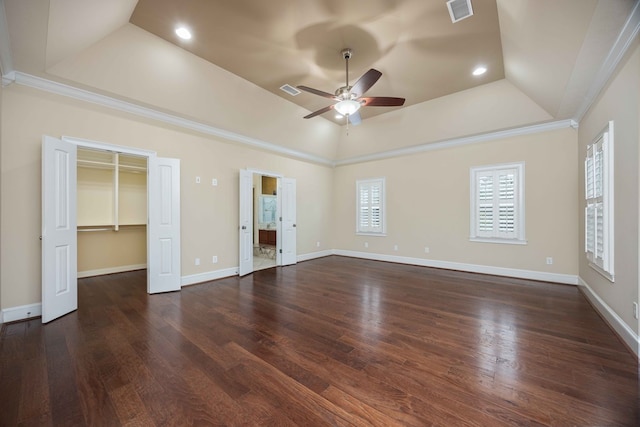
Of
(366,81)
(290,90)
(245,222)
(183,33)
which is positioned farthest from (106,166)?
(366,81)

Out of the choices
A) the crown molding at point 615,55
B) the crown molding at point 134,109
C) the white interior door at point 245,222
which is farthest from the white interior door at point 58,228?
the crown molding at point 615,55

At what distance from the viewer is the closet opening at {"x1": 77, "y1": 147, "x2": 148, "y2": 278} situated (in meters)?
5.05

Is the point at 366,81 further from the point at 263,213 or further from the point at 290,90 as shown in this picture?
the point at 263,213

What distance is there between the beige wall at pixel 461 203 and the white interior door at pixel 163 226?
4.58 metres

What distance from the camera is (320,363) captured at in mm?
2168

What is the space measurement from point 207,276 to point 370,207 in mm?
4411

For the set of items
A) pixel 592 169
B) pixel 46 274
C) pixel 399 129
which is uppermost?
pixel 399 129

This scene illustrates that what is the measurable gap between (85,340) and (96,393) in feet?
3.59

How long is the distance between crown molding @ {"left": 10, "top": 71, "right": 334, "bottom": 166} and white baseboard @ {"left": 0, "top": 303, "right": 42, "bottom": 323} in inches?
106

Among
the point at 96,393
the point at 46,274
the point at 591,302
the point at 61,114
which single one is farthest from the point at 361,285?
the point at 61,114

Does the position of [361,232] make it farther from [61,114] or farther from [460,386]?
[61,114]

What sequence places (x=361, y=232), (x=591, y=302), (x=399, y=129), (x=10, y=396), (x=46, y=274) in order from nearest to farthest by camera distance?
(x=10, y=396), (x=46, y=274), (x=591, y=302), (x=399, y=129), (x=361, y=232)

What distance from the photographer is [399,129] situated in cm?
585

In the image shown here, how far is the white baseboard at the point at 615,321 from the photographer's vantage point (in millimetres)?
2291
